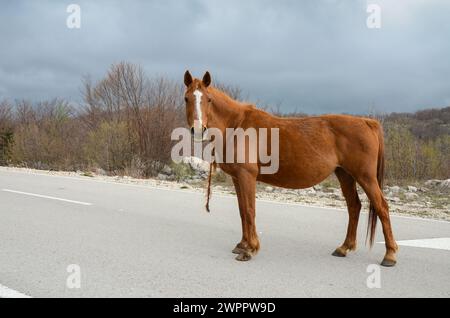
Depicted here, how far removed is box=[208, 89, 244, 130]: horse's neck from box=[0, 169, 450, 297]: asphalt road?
1445 millimetres

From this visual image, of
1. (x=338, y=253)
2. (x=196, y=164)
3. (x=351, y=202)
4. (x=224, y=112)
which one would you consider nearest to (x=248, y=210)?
(x=224, y=112)

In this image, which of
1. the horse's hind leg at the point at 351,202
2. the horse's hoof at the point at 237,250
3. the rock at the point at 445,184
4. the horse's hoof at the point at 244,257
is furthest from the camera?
the rock at the point at 445,184

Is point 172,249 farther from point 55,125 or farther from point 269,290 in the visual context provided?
point 55,125

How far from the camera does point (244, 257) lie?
4820 millimetres

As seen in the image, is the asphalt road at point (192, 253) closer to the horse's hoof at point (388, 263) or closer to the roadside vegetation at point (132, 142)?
the horse's hoof at point (388, 263)

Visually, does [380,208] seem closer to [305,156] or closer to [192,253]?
[305,156]

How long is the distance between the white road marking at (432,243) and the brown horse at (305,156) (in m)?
1.06

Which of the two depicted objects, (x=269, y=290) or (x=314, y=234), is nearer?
(x=269, y=290)

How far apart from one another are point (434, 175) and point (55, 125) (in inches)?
671

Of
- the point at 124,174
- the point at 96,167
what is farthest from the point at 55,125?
the point at 124,174

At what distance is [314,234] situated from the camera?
6387mm

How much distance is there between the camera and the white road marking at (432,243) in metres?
5.72

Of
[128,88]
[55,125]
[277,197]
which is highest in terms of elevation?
[128,88]

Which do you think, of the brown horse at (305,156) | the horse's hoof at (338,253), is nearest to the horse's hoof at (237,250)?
the brown horse at (305,156)
